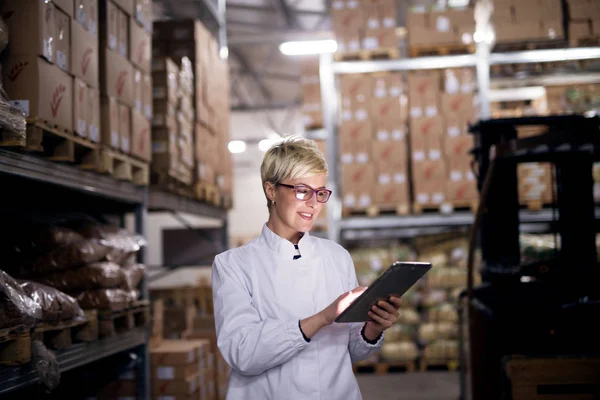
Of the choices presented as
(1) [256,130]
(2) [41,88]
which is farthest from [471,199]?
(1) [256,130]

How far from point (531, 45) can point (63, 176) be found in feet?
22.7

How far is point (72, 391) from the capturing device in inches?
193

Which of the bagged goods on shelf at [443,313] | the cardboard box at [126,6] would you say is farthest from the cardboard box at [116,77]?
the bagged goods on shelf at [443,313]

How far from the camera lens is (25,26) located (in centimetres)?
334

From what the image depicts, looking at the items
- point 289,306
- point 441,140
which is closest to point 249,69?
point 441,140

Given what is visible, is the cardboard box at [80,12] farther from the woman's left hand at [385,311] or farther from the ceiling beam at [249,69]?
the ceiling beam at [249,69]

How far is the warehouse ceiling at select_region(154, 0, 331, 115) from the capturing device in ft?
40.6

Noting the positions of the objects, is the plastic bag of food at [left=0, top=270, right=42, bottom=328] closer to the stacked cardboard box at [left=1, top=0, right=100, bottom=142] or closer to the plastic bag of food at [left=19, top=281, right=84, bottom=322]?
the plastic bag of food at [left=19, top=281, right=84, bottom=322]

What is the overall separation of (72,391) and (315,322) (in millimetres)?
3536

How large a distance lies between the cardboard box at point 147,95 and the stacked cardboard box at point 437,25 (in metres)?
4.60

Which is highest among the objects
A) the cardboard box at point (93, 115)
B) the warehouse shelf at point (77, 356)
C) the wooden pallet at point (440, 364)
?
the cardboard box at point (93, 115)

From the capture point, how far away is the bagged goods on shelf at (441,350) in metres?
8.91

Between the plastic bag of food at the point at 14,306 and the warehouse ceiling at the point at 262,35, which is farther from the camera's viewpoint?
the warehouse ceiling at the point at 262,35

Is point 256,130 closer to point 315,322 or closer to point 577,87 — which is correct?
point 577,87
